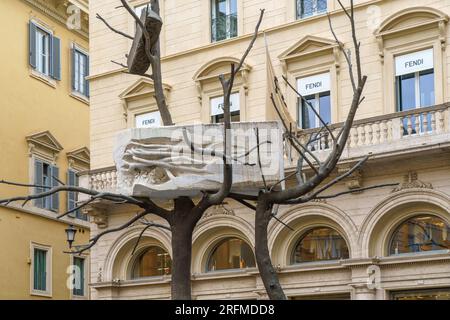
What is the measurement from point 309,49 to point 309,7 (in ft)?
4.41

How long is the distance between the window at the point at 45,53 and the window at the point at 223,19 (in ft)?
28.8

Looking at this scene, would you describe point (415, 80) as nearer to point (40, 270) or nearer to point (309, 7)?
point (309, 7)

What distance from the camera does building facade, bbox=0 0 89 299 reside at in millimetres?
33281

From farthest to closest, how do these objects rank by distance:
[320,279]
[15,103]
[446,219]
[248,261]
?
1. [15,103]
2. [248,261]
3. [320,279]
4. [446,219]

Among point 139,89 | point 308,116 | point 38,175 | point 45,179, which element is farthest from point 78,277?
point 308,116

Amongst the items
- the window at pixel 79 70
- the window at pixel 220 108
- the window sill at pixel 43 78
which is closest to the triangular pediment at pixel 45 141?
the window sill at pixel 43 78

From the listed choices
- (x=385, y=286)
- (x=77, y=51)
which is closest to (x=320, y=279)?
(x=385, y=286)

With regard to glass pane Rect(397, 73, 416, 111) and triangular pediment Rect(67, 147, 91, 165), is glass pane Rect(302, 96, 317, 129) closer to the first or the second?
glass pane Rect(397, 73, 416, 111)

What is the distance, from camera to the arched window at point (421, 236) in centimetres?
2378

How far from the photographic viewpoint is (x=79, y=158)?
3722cm

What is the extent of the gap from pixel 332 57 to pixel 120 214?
8144 millimetres
